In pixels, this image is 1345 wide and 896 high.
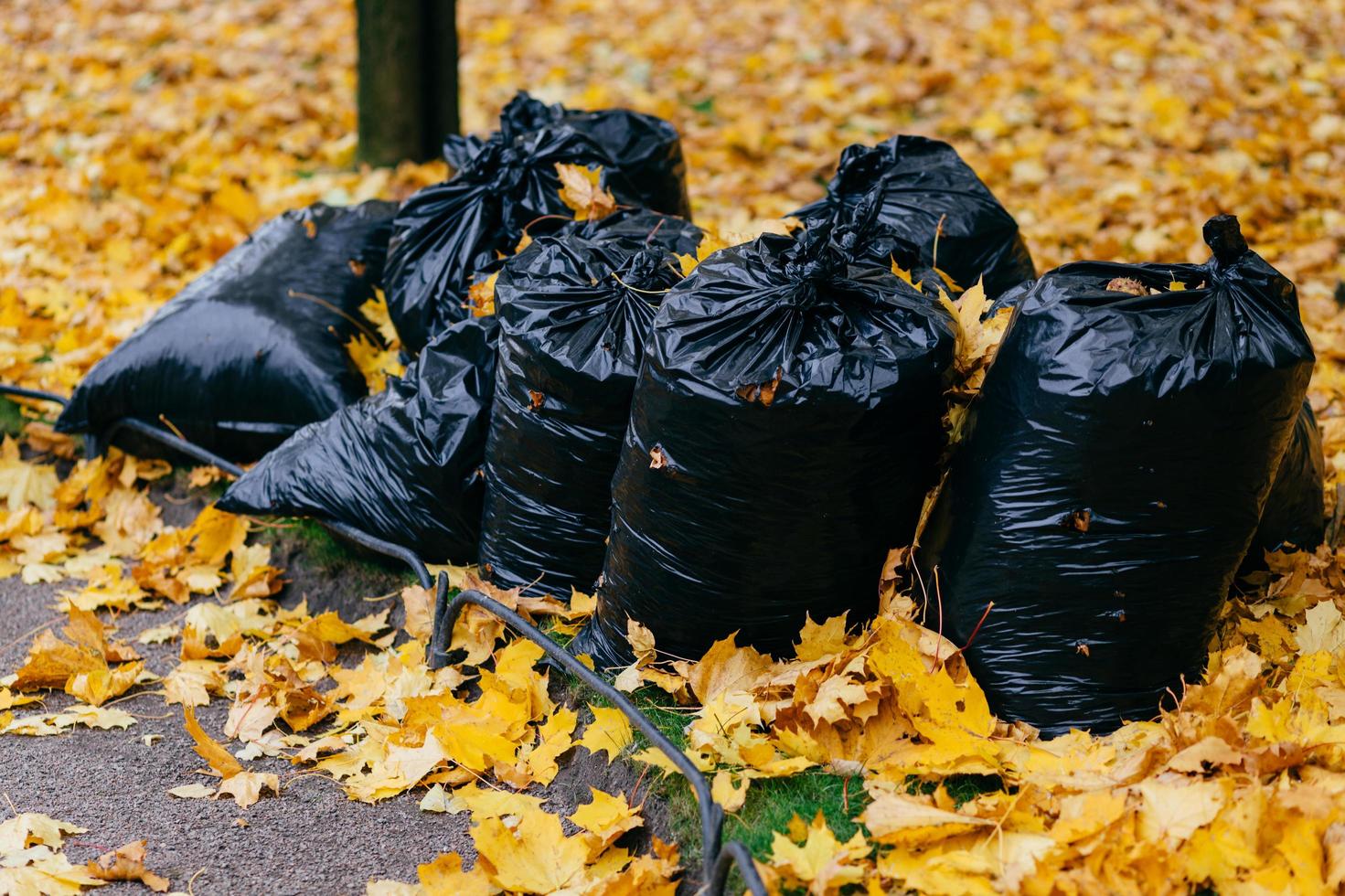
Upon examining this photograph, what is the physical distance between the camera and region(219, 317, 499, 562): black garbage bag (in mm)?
2855

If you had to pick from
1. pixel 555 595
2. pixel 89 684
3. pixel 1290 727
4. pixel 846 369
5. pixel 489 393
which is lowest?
pixel 89 684

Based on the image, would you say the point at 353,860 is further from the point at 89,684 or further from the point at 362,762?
the point at 89,684

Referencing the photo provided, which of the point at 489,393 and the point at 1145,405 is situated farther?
the point at 489,393

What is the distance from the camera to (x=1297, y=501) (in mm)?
2588

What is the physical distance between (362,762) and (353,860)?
281mm

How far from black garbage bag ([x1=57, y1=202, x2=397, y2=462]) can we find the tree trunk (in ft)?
5.26

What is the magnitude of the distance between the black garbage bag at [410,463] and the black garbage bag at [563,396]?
13cm

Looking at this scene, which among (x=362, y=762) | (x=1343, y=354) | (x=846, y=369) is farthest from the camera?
(x=1343, y=354)

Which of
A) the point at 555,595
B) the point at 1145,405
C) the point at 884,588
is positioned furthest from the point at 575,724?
the point at 1145,405

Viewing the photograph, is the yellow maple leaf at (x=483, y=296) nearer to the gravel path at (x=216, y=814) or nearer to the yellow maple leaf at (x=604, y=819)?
the gravel path at (x=216, y=814)

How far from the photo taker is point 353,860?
7.22 ft

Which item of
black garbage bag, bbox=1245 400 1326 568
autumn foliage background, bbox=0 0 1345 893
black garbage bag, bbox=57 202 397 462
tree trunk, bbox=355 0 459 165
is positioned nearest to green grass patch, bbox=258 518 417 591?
autumn foliage background, bbox=0 0 1345 893

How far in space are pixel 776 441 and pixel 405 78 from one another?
3522 mm

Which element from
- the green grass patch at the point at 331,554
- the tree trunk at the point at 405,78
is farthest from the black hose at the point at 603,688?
the tree trunk at the point at 405,78
